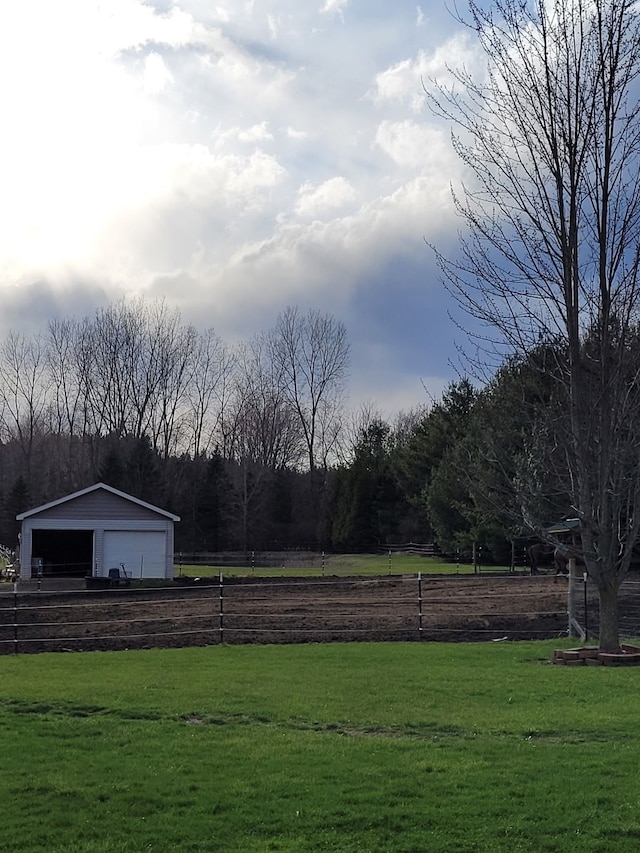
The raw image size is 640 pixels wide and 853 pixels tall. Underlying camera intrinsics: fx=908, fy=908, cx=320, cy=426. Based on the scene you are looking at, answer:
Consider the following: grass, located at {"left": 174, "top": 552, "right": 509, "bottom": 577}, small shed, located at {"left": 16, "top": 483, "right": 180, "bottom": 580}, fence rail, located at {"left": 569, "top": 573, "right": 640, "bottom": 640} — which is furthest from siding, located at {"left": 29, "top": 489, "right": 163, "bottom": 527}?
fence rail, located at {"left": 569, "top": 573, "right": 640, "bottom": 640}

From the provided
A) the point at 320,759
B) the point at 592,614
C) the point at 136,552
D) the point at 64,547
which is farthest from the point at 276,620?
the point at 64,547

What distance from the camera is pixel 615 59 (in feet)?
43.1

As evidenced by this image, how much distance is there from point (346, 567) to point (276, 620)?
3017 cm

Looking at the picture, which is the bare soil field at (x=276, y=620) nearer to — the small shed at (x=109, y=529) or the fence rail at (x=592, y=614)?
the fence rail at (x=592, y=614)

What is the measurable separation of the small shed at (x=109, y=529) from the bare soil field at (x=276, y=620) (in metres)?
9.66

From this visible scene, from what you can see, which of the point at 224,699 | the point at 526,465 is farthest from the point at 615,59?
the point at 224,699

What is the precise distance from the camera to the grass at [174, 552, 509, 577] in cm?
4266

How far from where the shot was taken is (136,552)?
1508 inches

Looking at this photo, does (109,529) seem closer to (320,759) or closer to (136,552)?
(136,552)

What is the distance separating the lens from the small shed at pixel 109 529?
1462 inches

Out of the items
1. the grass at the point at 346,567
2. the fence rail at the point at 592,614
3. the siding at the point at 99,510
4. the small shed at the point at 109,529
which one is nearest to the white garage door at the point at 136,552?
the small shed at the point at 109,529

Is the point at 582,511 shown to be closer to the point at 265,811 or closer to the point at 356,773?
the point at 356,773

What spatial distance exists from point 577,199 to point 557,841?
10267mm

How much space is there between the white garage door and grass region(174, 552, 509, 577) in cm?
368
